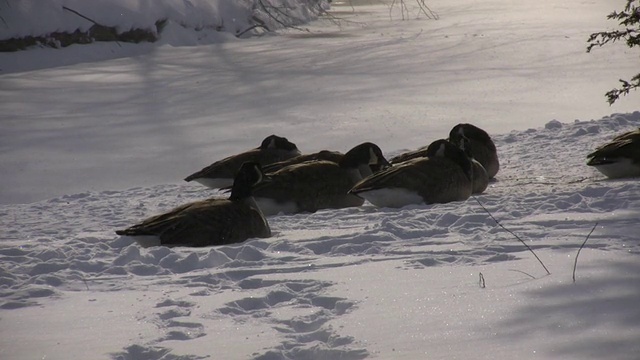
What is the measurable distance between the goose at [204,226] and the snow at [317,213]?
25 centimetres

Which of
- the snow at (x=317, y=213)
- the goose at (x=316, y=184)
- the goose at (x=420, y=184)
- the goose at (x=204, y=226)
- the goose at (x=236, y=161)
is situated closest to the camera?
the snow at (x=317, y=213)

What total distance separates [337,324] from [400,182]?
423 cm

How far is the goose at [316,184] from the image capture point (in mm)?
9781

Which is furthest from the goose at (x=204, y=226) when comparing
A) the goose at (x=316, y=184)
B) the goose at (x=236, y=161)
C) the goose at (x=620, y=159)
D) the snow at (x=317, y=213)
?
the goose at (x=620, y=159)

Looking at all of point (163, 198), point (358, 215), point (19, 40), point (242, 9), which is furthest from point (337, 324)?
Result: point (242, 9)

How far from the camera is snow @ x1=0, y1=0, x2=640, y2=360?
5.12m

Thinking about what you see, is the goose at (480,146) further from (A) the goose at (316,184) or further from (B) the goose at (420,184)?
(B) the goose at (420,184)

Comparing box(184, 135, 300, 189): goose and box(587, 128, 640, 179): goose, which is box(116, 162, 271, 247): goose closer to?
box(184, 135, 300, 189): goose

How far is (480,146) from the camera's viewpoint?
1124 centimetres

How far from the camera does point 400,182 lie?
9383mm

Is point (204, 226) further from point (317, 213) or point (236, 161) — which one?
point (236, 161)

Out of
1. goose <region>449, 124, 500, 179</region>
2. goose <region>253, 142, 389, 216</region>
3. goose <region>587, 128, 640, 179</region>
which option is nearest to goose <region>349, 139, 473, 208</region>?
goose <region>253, 142, 389, 216</region>

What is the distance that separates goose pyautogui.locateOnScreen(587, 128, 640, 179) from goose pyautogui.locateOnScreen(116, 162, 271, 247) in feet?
11.3

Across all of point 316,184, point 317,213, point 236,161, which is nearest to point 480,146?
point 316,184
